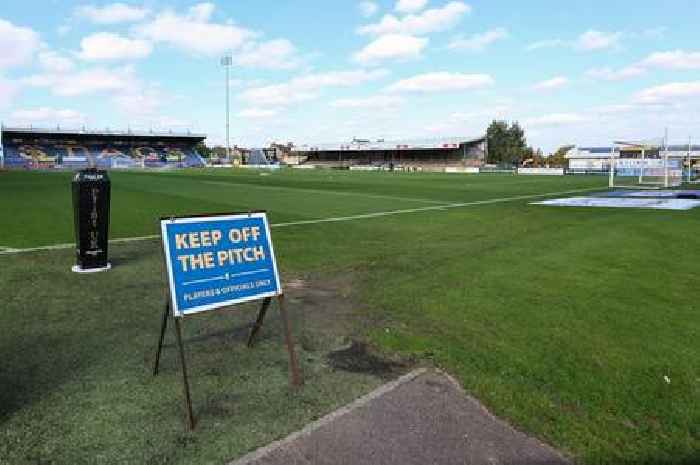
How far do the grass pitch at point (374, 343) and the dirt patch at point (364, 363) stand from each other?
0.13 meters

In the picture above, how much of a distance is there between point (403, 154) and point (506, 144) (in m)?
30.6

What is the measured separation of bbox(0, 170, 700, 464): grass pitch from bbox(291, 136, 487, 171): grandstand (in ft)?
268

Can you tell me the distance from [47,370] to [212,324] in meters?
1.78

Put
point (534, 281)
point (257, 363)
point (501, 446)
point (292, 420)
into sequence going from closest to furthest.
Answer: point (501, 446), point (292, 420), point (257, 363), point (534, 281)

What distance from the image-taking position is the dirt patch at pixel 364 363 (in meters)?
4.55

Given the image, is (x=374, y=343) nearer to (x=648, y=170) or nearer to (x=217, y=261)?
(x=217, y=261)

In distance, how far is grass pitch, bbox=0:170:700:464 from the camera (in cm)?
353

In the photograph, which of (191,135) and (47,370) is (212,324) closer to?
(47,370)

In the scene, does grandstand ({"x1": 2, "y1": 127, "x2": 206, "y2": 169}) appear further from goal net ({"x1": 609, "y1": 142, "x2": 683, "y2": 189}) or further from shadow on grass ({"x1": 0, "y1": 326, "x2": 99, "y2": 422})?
shadow on grass ({"x1": 0, "y1": 326, "x2": 99, "y2": 422})

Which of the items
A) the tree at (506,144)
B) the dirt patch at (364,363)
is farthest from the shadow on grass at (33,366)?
the tree at (506,144)

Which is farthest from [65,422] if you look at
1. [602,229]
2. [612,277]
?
[602,229]

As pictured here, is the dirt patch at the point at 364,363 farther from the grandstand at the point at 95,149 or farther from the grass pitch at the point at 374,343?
the grandstand at the point at 95,149

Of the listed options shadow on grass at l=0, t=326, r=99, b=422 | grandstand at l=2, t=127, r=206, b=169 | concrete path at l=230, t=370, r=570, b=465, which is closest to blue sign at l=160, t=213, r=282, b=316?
concrete path at l=230, t=370, r=570, b=465

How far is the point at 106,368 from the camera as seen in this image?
4.52m
